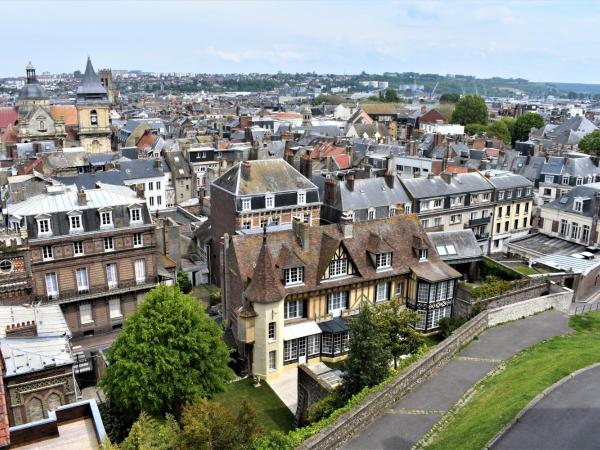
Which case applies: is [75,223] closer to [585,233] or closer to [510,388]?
[510,388]

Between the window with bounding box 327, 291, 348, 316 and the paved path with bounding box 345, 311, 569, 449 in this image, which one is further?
the window with bounding box 327, 291, 348, 316

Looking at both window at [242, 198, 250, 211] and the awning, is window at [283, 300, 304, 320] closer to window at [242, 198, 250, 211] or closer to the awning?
the awning

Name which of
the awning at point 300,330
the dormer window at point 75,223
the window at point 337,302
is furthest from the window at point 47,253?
the window at point 337,302

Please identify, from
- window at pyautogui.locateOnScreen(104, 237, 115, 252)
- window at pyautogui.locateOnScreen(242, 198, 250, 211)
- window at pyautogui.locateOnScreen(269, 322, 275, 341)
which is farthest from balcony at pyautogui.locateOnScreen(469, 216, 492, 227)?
window at pyautogui.locateOnScreen(104, 237, 115, 252)

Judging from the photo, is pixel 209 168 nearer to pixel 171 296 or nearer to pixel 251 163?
pixel 251 163

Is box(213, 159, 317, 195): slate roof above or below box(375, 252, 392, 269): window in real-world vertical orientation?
above

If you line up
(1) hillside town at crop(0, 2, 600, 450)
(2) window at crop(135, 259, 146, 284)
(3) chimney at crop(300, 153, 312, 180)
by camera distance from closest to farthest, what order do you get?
(1) hillside town at crop(0, 2, 600, 450), (2) window at crop(135, 259, 146, 284), (3) chimney at crop(300, 153, 312, 180)

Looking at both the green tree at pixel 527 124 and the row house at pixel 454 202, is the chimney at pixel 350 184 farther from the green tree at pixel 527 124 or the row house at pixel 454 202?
the green tree at pixel 527 124

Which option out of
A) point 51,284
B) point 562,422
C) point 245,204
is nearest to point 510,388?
point 562,422
